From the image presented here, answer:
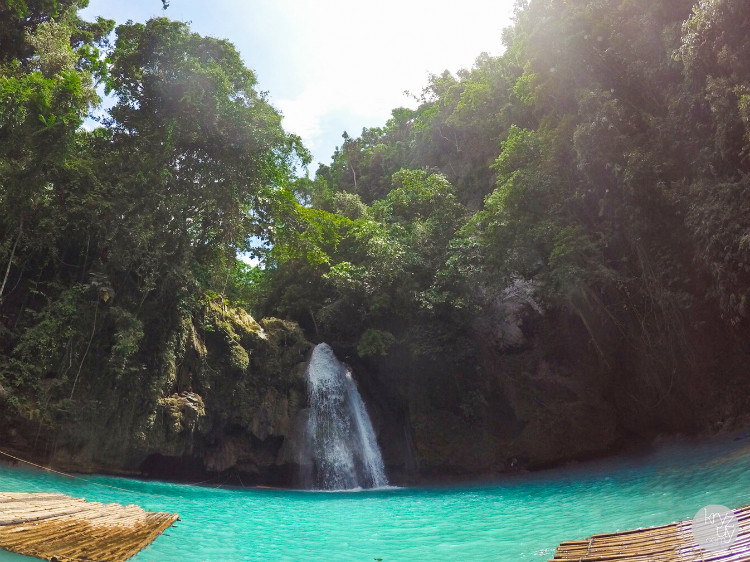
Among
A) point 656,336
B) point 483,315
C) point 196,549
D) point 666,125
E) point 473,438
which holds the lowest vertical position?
point 196,549

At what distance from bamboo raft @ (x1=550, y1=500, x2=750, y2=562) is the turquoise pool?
1565mm

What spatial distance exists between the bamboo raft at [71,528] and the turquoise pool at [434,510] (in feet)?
0.65

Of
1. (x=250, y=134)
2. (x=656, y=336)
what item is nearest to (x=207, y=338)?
(x=250, y=134)

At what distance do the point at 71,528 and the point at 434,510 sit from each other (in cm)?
672

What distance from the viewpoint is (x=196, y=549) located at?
6.07 m

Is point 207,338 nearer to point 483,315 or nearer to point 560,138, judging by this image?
point 483,315

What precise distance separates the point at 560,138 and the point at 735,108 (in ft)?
15.5

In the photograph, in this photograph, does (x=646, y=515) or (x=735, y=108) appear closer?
(x=646, y=515)

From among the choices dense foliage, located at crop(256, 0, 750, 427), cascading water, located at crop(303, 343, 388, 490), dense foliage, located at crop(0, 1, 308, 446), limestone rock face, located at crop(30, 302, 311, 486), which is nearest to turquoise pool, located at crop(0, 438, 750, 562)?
limestone rock face, located at crop(30, 302, 311, 486)

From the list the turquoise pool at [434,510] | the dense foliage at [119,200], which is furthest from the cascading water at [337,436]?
the dense foliage at [119,200]

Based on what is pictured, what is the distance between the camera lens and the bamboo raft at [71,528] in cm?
465

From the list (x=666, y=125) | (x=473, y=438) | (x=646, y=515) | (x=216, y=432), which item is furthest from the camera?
(x=473, y=438)

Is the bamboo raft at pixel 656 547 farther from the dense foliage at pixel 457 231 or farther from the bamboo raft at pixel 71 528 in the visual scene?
the dense foliage at pixel 457 231

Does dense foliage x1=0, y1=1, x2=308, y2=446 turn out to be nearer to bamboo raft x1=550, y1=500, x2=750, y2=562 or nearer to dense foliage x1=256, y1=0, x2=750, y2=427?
dense foliage x1=256, y1=0, x2=750, y2=427
